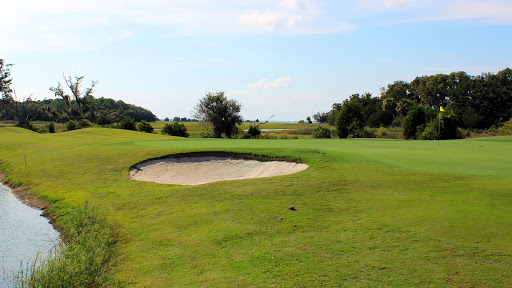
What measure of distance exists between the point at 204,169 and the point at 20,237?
8369mm

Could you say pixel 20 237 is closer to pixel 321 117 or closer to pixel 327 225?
pixel 327 225

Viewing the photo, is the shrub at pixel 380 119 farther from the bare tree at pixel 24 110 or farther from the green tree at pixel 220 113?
the bare tree at pixel 24 110

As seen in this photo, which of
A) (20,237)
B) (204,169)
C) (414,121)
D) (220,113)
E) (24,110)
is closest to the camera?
(20,237)

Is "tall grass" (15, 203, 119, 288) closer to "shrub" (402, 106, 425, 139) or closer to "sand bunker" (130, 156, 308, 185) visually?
"sand bunker" (130, 156, 308, 185)

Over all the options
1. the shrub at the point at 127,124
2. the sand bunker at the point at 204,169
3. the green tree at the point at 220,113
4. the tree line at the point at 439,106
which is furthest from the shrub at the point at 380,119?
the sand bunker at the point at 204,169

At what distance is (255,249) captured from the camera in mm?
7996

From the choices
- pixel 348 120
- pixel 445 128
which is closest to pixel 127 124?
pixel 348 120

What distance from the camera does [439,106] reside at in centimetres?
7025

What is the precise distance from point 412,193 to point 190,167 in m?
11.1

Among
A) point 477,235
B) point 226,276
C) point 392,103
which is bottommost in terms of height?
point 226,276

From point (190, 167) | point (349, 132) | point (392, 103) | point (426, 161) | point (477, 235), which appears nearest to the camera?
point (477, 235)

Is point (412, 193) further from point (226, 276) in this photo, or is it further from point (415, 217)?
point (226, 276)

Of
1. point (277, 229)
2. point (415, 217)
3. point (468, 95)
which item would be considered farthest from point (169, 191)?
point (468, 95)

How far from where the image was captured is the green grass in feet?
22.0
